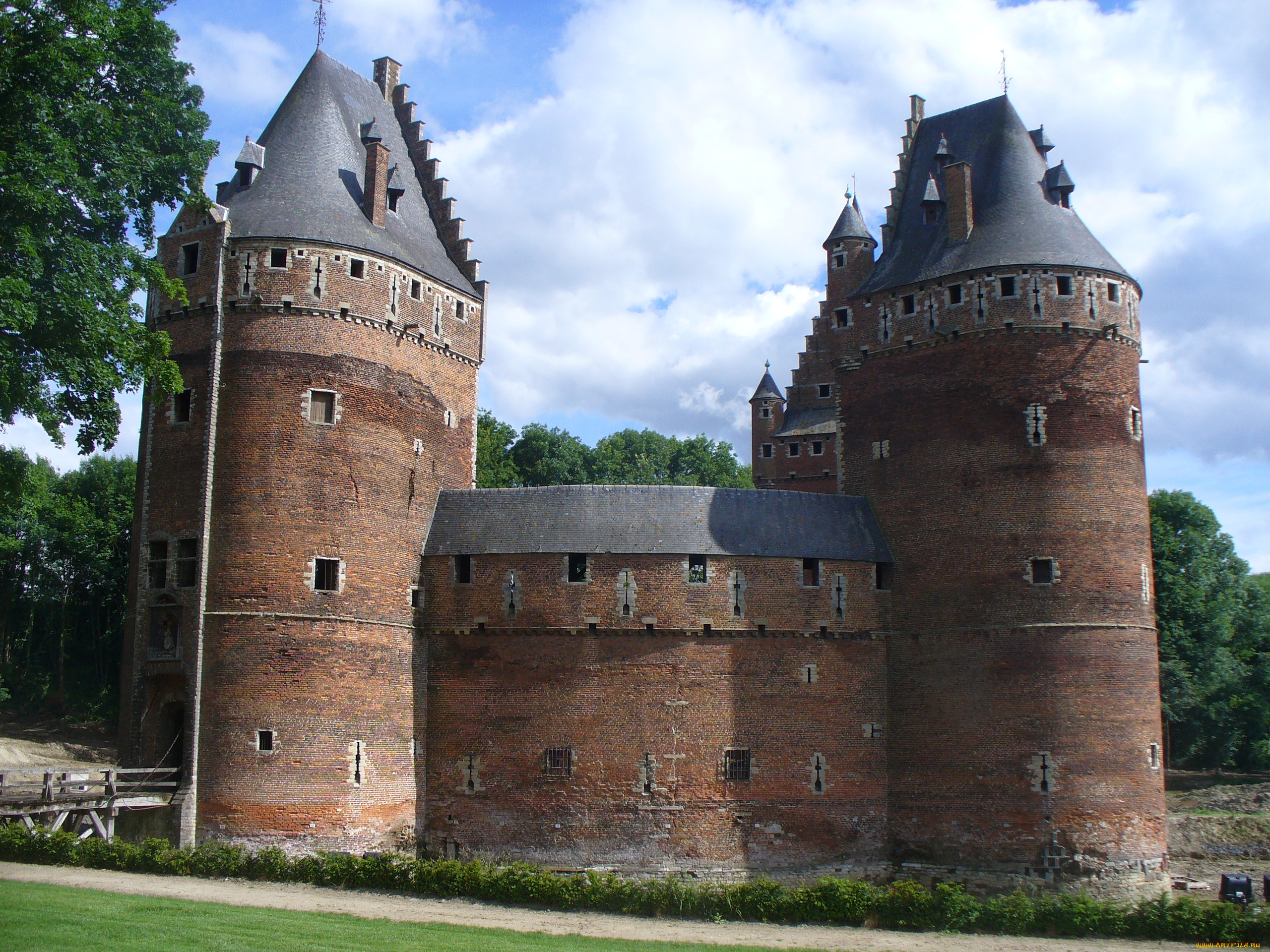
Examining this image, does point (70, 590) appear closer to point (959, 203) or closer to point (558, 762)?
point (558, 762)

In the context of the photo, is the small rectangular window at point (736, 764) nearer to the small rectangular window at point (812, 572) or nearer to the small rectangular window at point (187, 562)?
the small rectangular window at point (812, 572)

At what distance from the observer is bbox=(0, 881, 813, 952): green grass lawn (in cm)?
1805

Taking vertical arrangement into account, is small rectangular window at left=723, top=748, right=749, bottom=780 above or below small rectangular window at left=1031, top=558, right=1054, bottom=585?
below

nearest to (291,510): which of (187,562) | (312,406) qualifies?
(312,406)

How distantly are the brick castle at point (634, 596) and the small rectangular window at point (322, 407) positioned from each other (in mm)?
64

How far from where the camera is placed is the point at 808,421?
52688 mm

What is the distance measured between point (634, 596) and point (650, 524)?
229 cm

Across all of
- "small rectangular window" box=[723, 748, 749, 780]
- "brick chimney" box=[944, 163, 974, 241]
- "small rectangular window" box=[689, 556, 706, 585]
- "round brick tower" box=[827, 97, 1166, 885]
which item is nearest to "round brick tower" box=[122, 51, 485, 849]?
"small rectangular window" box=[689, 556, 706, 585]

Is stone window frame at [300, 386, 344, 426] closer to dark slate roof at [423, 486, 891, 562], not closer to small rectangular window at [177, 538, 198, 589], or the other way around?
small rectangular window at [177, 538, 198, 589]

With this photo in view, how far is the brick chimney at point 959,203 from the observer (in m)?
35.5

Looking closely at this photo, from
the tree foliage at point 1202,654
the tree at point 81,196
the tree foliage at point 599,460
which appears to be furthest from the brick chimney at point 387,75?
the tree foliage at point 1202,654

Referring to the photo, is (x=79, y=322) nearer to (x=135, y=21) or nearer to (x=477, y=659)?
(x=135, y=21)

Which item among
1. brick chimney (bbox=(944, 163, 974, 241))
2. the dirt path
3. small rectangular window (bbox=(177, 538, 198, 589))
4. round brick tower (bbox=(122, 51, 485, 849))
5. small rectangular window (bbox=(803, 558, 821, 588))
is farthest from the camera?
brick chimney (bbox=(944, 163, 974, 241))

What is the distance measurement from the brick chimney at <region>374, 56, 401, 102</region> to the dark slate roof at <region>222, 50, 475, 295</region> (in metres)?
0.37
